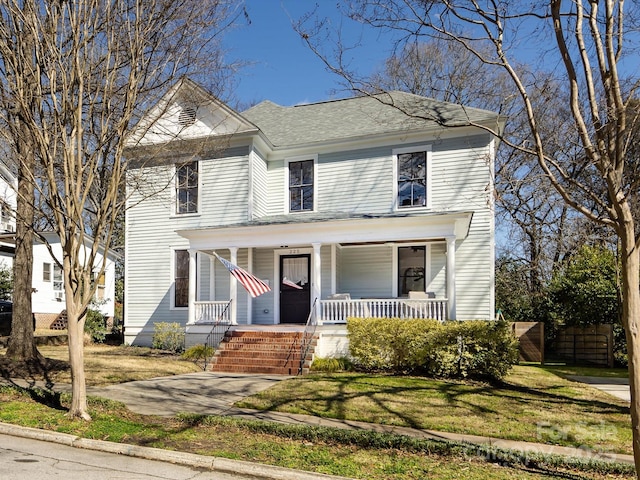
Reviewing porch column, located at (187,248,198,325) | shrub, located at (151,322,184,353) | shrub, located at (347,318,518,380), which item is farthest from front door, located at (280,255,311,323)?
shrub, located at (347,318,518,380)

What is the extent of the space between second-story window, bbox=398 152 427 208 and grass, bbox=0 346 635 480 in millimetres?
6976

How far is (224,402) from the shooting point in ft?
28.8

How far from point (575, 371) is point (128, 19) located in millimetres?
14047

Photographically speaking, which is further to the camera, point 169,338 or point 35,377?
point 169,338

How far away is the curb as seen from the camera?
514 centimetres

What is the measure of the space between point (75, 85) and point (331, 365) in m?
8.47

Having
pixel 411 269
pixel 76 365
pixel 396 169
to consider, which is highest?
pixel 396 169

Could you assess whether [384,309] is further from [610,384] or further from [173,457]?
[173,457]

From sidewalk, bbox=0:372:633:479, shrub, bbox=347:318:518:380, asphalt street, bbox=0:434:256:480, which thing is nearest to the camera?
asphalt street, bbox=0:434:256:480

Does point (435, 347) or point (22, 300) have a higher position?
point (22, 300)

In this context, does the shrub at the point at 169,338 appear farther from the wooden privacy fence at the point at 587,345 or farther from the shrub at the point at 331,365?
the wooden privacy fence at the point at 587,345

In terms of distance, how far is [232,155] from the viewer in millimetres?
17297

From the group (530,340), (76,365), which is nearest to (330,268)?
(530,340)

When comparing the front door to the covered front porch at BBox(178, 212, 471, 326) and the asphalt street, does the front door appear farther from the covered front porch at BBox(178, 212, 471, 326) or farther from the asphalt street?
the asphalt street
